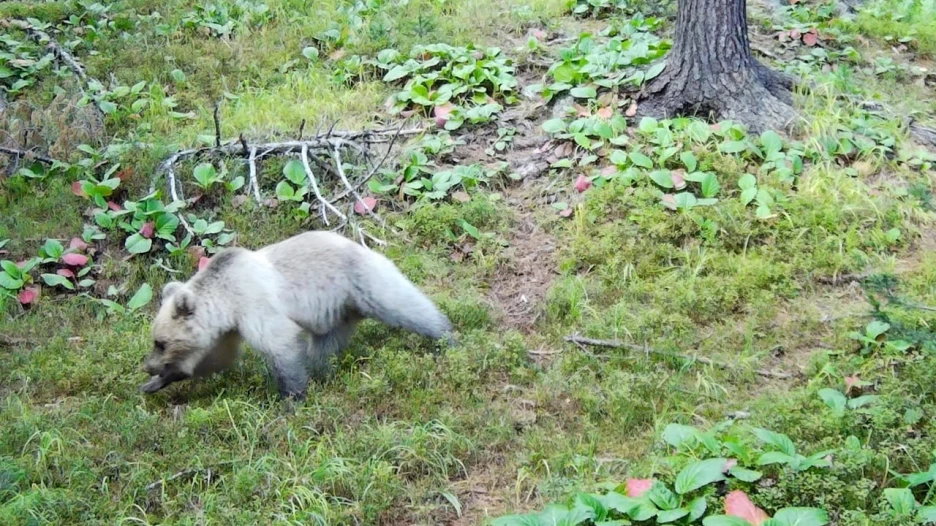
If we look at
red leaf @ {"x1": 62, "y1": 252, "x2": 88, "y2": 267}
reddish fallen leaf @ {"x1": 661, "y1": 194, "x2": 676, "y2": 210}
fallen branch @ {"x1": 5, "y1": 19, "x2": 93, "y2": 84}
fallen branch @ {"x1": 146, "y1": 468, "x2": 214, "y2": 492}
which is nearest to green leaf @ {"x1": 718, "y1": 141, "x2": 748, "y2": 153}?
reddish fallen leaf @ {"x1": 661, "y1": 194, "x2": 676, "y2": 210}

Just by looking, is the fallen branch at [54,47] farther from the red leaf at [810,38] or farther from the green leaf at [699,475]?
the green leaf at [699,475]

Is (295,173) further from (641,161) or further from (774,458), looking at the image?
(774,458)

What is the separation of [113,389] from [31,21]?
6.61 meters

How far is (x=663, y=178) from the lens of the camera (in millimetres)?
7418

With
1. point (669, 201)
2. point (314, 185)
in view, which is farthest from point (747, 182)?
point (314, 185)

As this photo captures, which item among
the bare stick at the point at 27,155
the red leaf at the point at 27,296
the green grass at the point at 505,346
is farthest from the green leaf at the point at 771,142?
the bare stick at the point at 27,155

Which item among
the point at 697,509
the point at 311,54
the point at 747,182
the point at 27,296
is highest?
the point at 311,54

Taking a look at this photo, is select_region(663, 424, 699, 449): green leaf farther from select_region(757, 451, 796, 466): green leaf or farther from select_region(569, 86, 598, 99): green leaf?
select_region(569, 86, 598, 99): green leaf

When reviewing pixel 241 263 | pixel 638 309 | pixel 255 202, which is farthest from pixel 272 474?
pixel 255 202

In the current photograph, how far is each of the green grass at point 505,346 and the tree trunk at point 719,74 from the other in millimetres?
347

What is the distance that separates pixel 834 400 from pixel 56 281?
5.63 metres

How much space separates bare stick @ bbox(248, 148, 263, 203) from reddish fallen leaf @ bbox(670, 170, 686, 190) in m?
3.46

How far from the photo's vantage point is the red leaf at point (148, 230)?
749cm

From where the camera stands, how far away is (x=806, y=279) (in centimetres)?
666
